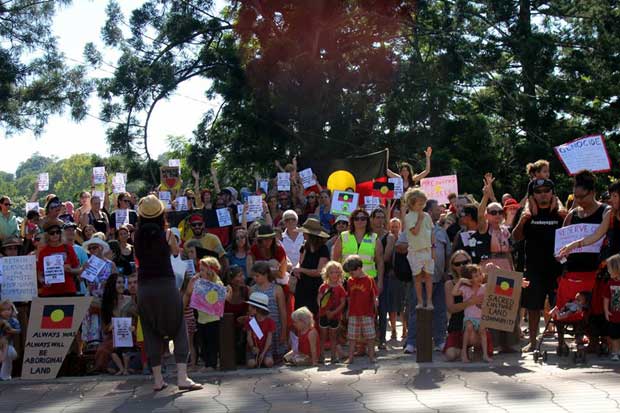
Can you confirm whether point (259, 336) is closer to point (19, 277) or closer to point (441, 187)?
point (19, 277)

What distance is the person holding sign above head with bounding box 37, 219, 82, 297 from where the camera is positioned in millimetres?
10062

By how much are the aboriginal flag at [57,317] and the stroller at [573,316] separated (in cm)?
501

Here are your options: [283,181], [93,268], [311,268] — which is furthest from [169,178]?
[311,268]

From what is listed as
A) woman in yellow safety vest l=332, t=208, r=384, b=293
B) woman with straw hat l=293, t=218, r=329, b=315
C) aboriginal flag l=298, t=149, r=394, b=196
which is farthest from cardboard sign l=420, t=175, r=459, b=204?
woman with straw hat l=293, t=218, r=329, b=315

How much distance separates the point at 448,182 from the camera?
1339cm

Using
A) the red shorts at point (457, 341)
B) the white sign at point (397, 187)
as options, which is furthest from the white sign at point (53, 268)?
the white sign at point (397, 187)

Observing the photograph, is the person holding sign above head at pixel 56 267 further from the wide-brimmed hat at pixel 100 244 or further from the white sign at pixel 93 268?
the wide-brimmed hat at pixel 100 244

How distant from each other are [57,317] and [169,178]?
5731 mm

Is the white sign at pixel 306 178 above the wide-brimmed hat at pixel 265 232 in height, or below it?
above

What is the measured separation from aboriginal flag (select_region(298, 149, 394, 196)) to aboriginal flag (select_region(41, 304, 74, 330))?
241 inches

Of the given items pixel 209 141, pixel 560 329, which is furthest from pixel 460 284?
pixel 209 141

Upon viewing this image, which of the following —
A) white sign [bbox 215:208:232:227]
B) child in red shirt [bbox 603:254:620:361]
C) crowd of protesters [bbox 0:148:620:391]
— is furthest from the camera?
white sign [bbox 215:208:232:227]

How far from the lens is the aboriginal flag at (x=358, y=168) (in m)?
15.6

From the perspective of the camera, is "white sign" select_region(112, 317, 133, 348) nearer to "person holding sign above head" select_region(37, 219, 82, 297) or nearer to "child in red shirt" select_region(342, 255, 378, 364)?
"person holding sign above head" select_region(37, 219, 82, 297)
